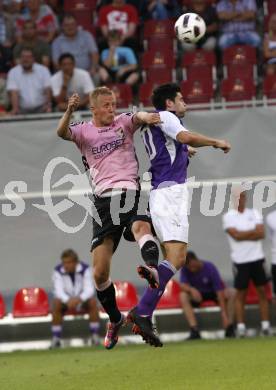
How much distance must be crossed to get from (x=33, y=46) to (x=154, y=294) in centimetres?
898

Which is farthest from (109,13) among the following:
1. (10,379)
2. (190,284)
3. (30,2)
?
(10,379)

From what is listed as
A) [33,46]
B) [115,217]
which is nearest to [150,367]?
[115,217]

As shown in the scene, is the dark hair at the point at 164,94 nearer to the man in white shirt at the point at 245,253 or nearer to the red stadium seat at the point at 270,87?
the man in white shirt at the point at 245,253

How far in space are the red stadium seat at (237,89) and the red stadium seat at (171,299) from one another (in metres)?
3.08

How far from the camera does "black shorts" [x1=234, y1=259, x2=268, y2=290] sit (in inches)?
620

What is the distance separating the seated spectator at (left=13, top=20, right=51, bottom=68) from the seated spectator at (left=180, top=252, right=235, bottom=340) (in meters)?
4.20

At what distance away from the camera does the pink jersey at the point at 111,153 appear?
9.90m

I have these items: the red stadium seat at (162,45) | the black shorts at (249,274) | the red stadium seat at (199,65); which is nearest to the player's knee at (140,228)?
the black shorts at (249,274)

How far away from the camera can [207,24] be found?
1792cm

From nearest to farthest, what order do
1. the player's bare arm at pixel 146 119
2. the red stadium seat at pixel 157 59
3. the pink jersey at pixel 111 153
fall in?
the player's bare arm at pixel 146 119 < the pink jersey at pixel 111 153 < the red stadium seat at pixel 157 59

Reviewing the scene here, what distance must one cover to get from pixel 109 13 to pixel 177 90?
8762 mm

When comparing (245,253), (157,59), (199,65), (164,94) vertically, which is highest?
→ (164,94)

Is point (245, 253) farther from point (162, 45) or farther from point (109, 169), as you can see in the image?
point (109, 169)

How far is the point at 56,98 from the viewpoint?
16891 millimetres
